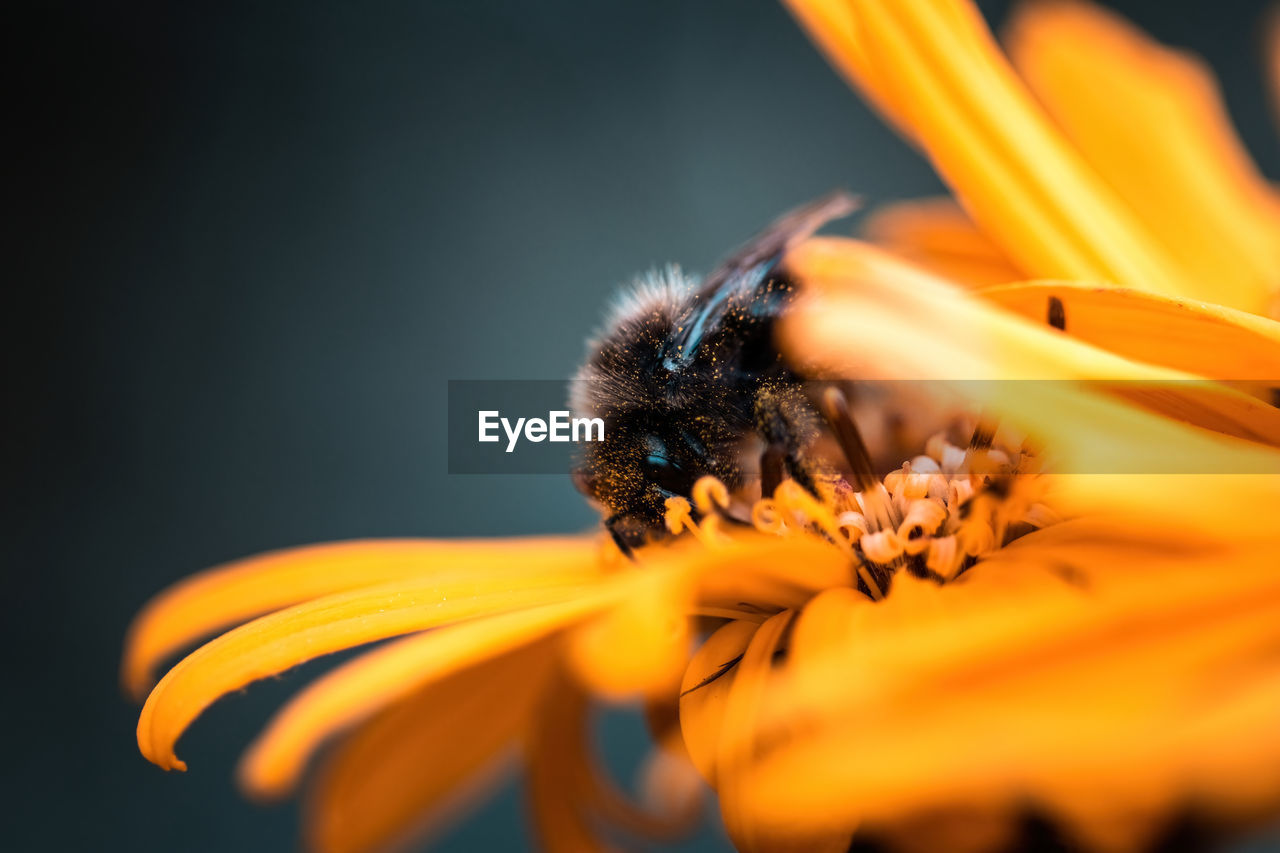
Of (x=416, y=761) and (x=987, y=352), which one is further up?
(x=987, y=352)

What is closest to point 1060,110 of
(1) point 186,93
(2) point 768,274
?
(2) point 768,274

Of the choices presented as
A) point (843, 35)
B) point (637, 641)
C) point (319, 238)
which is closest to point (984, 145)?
point (843, 35)

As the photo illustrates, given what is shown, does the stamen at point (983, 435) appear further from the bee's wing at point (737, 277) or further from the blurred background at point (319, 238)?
Result: the blurred background at point (319, 238)

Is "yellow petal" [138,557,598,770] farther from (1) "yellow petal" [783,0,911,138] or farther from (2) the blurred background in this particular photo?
(2) the blurred background

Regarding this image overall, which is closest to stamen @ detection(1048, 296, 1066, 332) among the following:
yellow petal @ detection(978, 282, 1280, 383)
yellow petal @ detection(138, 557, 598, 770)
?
yellow petal @ detection(978, 282, 1280, 383)

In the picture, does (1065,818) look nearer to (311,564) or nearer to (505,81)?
(311,564)

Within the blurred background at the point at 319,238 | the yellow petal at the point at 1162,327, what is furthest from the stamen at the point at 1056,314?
the blurred background at the point at 319,238
